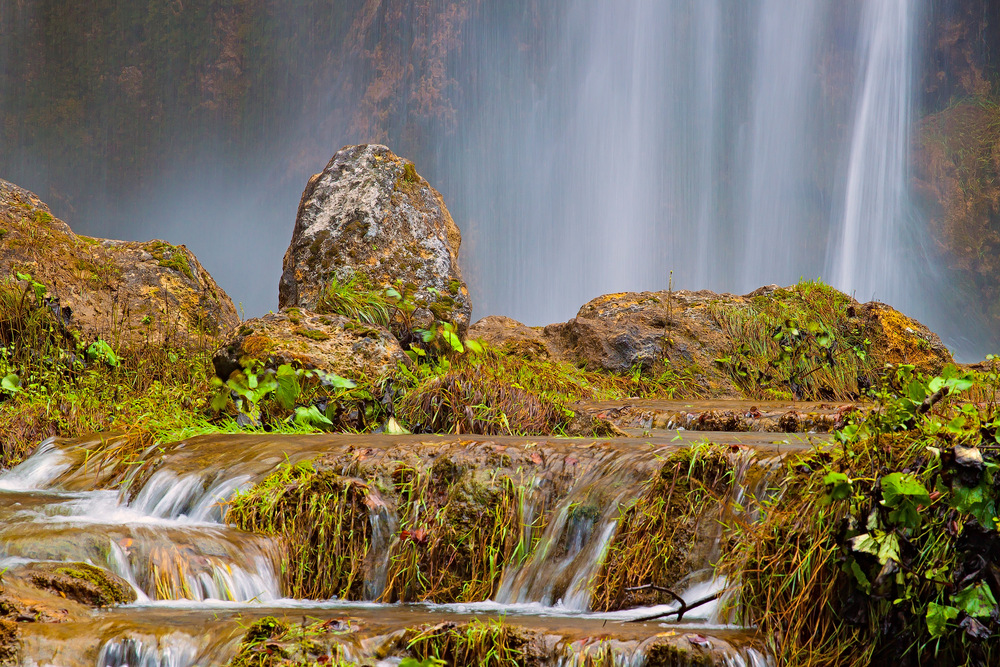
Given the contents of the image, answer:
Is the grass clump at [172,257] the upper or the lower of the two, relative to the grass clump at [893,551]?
upper

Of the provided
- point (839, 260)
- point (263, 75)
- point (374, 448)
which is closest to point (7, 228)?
point (374, 448)

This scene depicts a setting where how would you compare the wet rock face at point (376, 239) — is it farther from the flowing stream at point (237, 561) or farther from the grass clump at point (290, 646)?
the grass clump at point (290, 646)

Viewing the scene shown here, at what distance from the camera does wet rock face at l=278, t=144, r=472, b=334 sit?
7070 millimetres

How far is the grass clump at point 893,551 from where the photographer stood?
2.06m

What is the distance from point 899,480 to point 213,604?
7.50 feet

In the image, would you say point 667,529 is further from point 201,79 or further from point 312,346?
point 201,79

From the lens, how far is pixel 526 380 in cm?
653

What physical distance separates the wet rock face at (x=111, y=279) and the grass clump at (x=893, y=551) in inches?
238

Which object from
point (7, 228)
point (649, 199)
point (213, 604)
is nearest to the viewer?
point (213, 604)

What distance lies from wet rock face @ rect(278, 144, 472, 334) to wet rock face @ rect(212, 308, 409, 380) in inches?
36.2

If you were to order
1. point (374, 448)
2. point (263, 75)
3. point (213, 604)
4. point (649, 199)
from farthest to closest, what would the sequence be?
point (263, 75), point (649, 199), point (374, 448), point (213, 604)

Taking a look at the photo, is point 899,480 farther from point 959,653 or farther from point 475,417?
point 475,417

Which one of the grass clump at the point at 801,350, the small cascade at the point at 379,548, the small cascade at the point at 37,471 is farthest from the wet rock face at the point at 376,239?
the small cascade at the point at 379,548

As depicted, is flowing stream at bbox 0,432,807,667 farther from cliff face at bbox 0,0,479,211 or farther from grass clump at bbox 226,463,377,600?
cliff face at bbox 0,0,479,211
